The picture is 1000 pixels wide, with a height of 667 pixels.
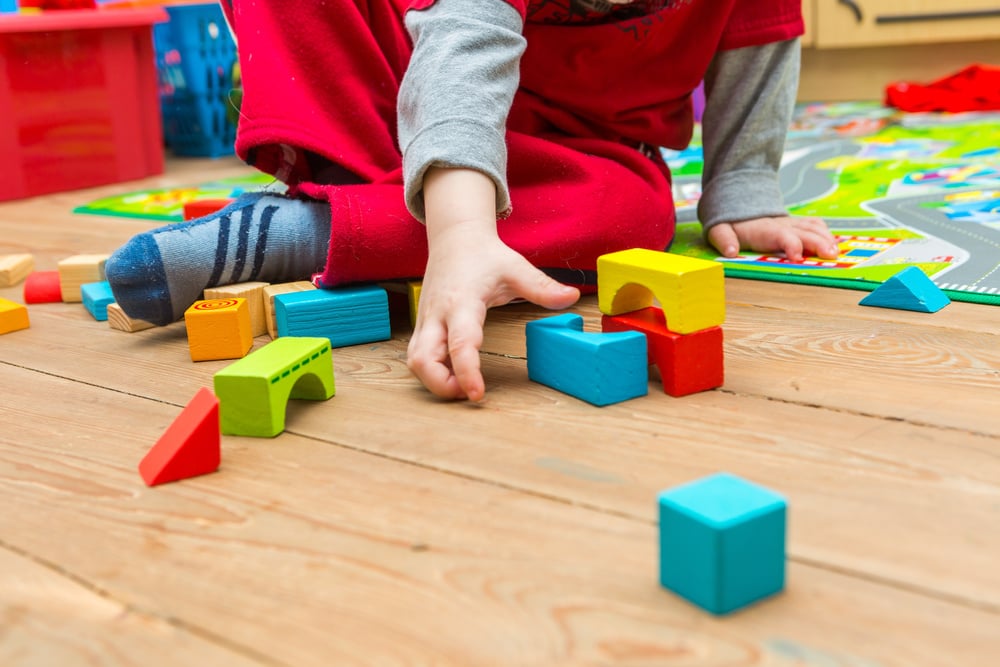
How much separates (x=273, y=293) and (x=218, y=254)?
2.7 inches

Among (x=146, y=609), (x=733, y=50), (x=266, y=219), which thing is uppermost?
(x=733, y=50)

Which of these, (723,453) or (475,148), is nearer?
(723,453)

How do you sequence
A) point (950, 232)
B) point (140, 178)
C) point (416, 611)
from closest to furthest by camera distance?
point (416, 611), point (950, 232), point (140, 178)

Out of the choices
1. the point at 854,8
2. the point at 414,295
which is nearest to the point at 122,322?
the point at 414,295

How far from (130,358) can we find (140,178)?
1.34m

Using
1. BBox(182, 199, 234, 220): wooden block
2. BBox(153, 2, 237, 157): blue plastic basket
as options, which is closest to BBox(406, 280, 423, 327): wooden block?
BBox(182, 199, 234, 220): wooden block

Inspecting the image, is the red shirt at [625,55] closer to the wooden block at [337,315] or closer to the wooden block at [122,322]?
the wooden block at [337,315]

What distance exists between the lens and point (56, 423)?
683 mm

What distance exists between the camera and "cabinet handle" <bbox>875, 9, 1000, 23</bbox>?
228cm

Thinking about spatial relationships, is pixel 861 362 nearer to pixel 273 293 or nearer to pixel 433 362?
pixel 433 362

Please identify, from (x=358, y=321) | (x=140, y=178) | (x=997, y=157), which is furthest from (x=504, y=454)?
(x=140, y=178)

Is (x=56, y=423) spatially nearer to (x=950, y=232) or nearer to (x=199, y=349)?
(x=199, y=349)

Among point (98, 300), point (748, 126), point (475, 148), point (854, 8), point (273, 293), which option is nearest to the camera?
point (475, 148)

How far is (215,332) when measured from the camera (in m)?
0.81
